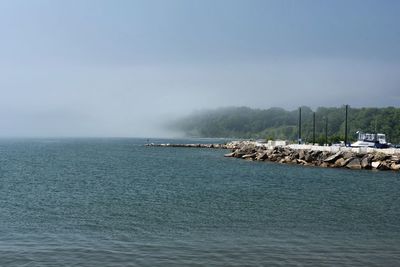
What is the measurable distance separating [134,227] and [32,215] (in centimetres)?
701

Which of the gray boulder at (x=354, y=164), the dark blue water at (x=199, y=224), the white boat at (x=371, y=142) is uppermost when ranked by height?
the white boat at (x=371, y=142)

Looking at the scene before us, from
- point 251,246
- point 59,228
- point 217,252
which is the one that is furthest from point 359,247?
point 59,228

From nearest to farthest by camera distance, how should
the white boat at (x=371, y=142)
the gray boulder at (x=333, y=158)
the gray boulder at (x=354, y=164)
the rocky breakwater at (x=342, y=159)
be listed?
the rocky breakwater at (x=342, y=159) → the gray boulder at (x=354, y=164) → the gray boulder at (x=333, y=158) → the white boat at (x=371, y=142)

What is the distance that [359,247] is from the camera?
2133cm

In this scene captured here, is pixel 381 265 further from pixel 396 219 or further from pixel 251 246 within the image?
pixel 396 219

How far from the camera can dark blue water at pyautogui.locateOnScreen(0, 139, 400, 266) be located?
19.3 meters

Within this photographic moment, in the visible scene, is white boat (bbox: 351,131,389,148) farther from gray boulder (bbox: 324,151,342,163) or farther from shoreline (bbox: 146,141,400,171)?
gray boulder (bbox: 324,151,342,163)

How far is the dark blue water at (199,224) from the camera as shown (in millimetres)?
19312

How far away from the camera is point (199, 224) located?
26.2 metres

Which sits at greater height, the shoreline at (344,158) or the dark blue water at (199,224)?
the shoreline at (344,158)

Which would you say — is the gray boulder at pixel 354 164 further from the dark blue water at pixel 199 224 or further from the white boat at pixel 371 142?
the white boat at pixel 371 142

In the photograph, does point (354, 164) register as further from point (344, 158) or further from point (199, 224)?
point (199, 224)

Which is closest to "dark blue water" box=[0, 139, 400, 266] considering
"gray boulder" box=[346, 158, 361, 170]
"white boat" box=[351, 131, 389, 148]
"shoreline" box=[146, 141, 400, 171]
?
"shoreline" box=[146, 141, 400, 171]

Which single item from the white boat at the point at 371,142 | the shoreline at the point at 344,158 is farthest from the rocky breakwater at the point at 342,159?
the white boat at the point at 371,142
